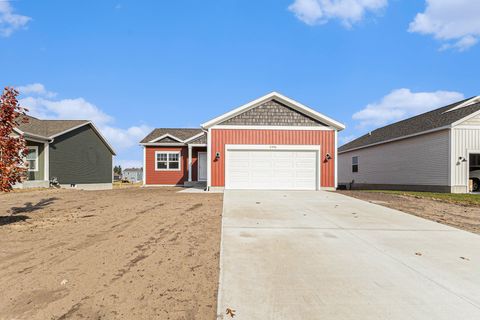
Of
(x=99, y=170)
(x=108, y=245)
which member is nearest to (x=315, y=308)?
(x=108, y=245)

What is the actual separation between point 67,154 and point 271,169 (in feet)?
50.6

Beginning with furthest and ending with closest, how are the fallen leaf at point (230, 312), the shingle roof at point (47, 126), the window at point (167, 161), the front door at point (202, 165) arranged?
the window at point (167, 161) → the front door at point (202, 165) → the shingle roof at point (47, 126) → the fallen leaf at point (230, 312)

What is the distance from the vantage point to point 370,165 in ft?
83.6

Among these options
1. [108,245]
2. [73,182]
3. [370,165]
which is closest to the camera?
[108,245]

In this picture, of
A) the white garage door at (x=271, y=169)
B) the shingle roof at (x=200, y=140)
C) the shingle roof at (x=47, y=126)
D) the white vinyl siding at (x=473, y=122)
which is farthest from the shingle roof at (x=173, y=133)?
the white vinyl siding at (x=473, y=122)

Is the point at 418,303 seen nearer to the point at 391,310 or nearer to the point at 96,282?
the point at 391,310

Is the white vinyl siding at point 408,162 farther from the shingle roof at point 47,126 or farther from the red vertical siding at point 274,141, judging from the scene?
the shingle roof at point 47,126

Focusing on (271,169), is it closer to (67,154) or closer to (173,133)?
(173,133)

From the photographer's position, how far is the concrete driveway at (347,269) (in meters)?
3.27

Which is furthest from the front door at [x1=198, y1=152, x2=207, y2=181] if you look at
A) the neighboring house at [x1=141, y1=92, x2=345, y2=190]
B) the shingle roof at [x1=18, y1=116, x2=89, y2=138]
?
the shingle roof at [x1=18, y1=116, x2=89, y2=138]

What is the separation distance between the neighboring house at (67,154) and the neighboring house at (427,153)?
23.2 m

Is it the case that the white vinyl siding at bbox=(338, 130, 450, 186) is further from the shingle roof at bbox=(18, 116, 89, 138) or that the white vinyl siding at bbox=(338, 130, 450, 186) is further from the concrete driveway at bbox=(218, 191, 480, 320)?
the shingle roof at bbox=(18, 116, 89, 138)

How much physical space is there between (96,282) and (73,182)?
21422 mm

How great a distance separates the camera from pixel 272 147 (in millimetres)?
15945
